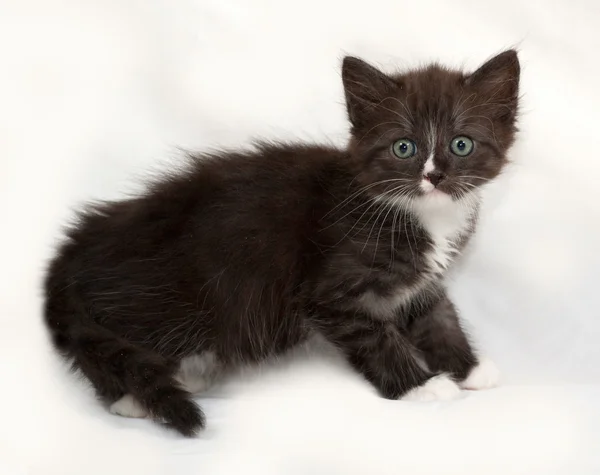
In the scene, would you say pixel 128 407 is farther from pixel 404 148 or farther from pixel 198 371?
pixel 404 148

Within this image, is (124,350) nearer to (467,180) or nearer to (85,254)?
(85,254)

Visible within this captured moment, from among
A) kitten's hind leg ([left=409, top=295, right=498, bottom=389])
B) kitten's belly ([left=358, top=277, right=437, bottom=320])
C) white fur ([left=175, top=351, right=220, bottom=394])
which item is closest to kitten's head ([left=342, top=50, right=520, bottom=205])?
kitten's belly ([left=358, top=277, right=437, bottom=320])

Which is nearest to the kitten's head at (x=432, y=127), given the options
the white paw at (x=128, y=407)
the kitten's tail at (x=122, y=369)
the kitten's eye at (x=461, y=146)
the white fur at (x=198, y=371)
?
the kitten's eye at (x=461, y=146)

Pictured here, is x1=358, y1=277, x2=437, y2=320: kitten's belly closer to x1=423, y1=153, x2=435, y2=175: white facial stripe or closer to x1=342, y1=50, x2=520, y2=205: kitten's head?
x1=342, y1=50, x2=520, y2=205: kitten's head

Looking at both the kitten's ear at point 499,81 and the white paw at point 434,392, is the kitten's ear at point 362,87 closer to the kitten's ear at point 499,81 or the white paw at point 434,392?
the kitten's ear at point 499,81

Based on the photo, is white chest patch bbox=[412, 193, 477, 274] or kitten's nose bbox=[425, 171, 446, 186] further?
white chest patch bbox=[412, 193, 477, 274]

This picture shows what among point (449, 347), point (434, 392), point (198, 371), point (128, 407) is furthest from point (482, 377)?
point (128, 407)
